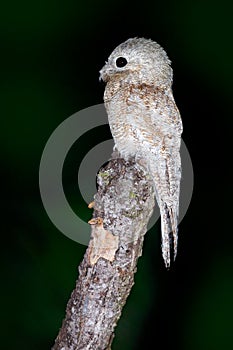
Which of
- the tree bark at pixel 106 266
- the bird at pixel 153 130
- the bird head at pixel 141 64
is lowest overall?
the tree bark at pixel 106 266

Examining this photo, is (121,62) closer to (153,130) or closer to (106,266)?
(153,130)

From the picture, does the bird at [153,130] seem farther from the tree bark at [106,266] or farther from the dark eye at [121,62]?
the tree bark at [106,266]

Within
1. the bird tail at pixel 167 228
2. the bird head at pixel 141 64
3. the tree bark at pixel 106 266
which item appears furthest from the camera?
the bird head at pixel 141 64

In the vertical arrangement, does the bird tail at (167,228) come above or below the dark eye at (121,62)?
below

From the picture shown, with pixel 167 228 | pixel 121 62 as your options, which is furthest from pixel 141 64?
pixel 167 228

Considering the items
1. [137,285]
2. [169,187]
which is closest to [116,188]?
[169,187]

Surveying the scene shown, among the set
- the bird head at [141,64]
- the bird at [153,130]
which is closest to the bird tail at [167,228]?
the bird at [153,130]

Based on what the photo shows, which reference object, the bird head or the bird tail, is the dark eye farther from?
the bird tail
